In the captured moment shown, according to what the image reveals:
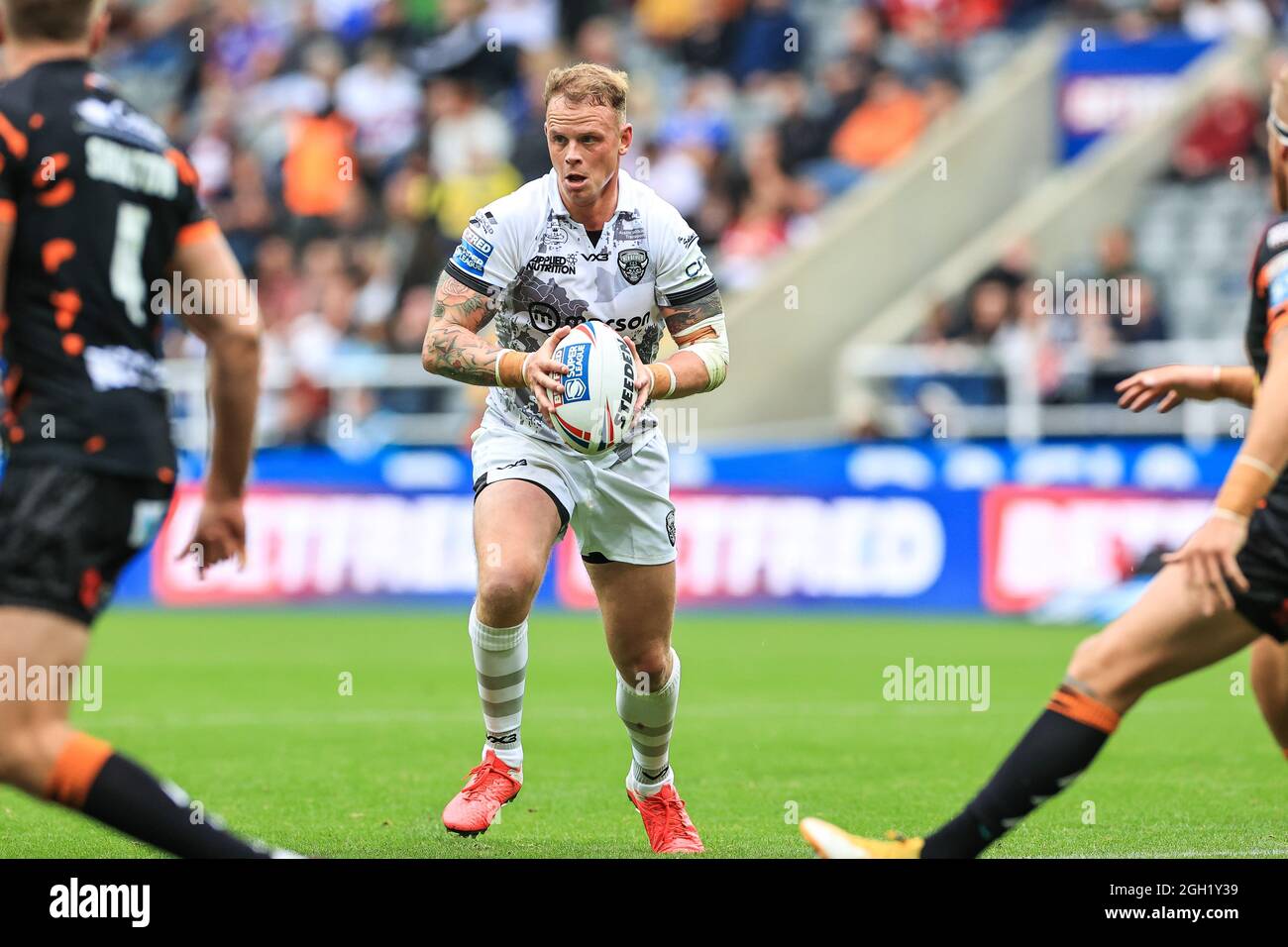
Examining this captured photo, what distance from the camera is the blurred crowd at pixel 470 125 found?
20.8 meters

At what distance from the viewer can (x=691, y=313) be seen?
24.3 feet

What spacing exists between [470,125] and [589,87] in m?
15.3

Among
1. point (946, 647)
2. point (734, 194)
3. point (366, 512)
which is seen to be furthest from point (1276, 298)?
point (734, 194)

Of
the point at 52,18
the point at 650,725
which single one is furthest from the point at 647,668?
the point at 52,18

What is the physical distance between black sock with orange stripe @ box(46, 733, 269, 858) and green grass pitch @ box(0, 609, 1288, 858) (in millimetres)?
1952

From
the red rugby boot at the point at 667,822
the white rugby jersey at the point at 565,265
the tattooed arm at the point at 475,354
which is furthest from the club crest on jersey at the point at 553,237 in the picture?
the red rugby boot at the point at 667,822

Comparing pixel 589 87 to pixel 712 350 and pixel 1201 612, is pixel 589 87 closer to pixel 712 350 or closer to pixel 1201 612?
pixel 712 350

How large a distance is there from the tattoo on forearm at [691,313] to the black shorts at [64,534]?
291 centimetres

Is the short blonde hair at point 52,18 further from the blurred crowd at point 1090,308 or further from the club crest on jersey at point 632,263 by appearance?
the blurred crowd at point 1090,308

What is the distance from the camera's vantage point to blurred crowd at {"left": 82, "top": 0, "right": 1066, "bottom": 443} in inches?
820

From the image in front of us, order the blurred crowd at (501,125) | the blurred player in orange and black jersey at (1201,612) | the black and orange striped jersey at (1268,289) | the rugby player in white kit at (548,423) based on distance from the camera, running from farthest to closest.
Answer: the blurred crowd at (501,125) → the rugby player in white kit at (548,423) → the black and orange striped jersey at (1268,289) → the blurred player in orange and black jersey at (1201,612)

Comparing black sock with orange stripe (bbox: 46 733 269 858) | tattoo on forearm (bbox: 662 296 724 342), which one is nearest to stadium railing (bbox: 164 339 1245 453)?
tattoo on forearm (bbox: 662 296 724 342)

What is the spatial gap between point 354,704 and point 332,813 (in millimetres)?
4041
